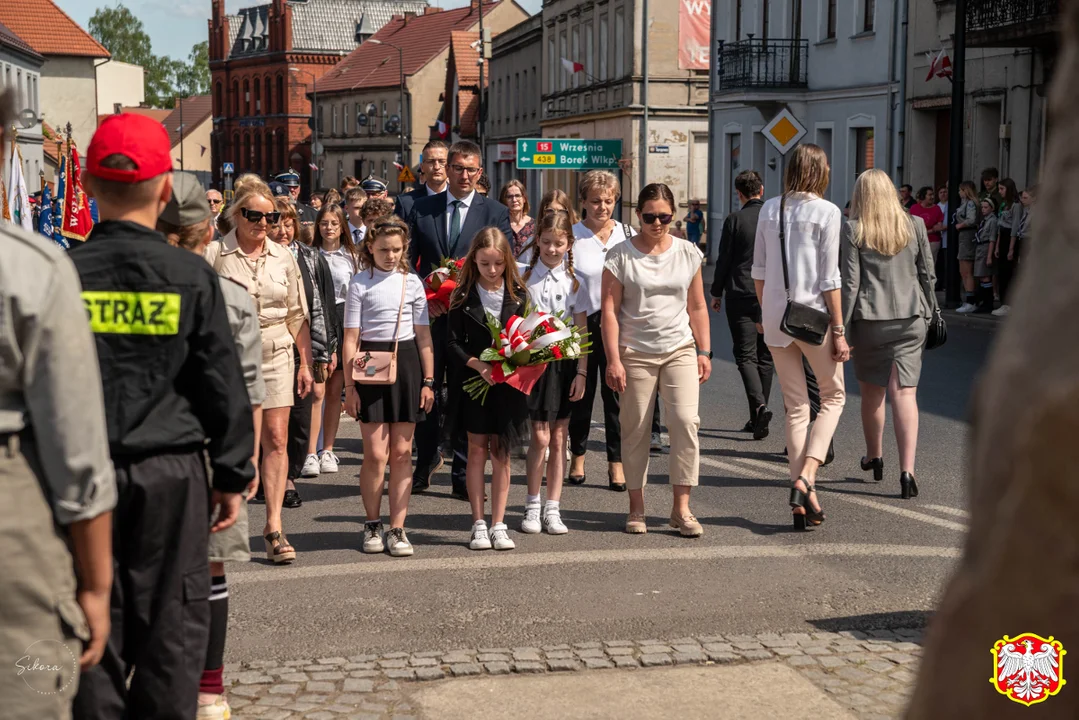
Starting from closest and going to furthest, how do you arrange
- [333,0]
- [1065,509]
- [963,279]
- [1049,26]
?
[1065,509] → [963,279] → [1049,26] → [333,0]

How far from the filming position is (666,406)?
27.1 feet

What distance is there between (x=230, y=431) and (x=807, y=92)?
35.2m

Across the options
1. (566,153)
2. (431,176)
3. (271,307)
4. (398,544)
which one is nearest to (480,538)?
(398,544)

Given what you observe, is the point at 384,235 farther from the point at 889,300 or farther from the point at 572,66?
the point at 572,66

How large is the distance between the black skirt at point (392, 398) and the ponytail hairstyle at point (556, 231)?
3.55 feet

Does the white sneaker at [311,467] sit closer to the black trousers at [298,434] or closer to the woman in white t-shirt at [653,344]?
the black trousers at [298,434]

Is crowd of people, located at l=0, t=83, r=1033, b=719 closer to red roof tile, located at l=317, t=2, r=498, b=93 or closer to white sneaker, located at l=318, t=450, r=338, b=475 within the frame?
white sneaker, located at l=318, t=450, r=338, b=475

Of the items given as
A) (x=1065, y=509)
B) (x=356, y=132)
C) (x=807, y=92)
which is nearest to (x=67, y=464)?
(x=1065, y=509)

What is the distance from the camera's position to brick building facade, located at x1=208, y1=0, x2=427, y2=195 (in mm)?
130500

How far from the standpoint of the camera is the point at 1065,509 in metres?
1.14

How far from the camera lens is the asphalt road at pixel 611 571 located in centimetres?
617

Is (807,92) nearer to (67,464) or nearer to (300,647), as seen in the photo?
(300,647)

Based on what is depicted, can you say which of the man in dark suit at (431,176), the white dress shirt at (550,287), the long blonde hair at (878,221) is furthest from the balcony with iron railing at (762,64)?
the white dress shirt at (550,287)

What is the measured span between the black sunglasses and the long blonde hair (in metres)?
3.53
